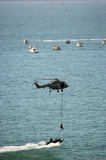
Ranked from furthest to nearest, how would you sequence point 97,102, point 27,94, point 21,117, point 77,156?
point 27,94, point 97,102, point 21,117, point 77,156

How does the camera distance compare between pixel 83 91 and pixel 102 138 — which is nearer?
pixel 102 138

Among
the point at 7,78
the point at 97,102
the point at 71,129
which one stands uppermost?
the point at 7,78

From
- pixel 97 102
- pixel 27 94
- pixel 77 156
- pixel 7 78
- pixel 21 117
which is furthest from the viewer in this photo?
pixel 7 78

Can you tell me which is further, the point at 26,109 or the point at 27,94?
the point at 27,94

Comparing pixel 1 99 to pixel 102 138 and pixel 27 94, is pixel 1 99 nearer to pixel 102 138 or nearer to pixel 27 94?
pixel 27 94

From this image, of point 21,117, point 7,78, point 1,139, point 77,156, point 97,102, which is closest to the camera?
point 77,156

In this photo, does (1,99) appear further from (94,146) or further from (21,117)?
(94,146)

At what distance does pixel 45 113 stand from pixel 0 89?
37141 millimetres

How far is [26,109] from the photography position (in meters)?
154

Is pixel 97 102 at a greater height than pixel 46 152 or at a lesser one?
greater

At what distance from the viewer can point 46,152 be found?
118688 millimetres

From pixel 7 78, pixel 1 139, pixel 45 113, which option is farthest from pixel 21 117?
pixel 7 78

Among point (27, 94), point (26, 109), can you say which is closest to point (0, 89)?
point (27, 94)

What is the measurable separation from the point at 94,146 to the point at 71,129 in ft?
47.1
